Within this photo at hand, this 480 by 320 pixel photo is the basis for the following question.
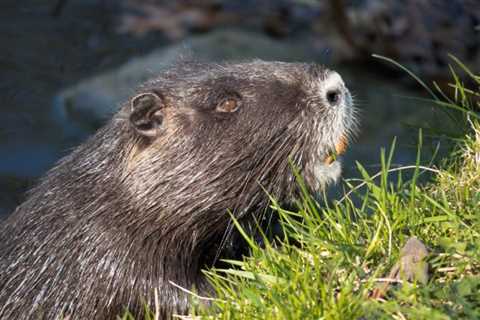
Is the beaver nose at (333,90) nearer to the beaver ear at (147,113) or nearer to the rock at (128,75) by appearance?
the beaver ear at (147,113)

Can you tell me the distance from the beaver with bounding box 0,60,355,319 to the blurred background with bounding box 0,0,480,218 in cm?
350

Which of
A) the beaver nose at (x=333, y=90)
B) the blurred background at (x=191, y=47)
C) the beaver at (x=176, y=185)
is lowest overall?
the blurred background at (x=191, y=47)

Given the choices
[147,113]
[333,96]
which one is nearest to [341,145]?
[333,96]

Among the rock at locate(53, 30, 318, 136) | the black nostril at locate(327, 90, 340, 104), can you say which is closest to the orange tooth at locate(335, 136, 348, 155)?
the black nostril at locate(327, 90, 340, 104)

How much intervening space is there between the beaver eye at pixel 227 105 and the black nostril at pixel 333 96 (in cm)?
41

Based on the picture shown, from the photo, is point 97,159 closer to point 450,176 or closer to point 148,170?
point 148,170

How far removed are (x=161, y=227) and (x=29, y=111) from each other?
5376 mm

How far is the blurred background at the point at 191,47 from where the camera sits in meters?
9.27

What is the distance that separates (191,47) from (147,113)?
5.02 meters

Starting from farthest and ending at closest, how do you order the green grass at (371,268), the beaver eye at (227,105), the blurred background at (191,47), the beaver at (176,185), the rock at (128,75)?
the rock at (128,75)
the blurred background at (191,47)
the beaver eye at (227,105)
the beaver at (176,185)
the green grass at (371,268)

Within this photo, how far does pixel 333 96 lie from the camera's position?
4.55m

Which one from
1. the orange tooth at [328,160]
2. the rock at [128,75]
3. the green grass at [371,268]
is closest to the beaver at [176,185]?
the orange tooth at [328,160]

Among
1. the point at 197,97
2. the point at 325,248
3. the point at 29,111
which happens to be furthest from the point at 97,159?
the point at 29,111

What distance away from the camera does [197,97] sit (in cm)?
470
